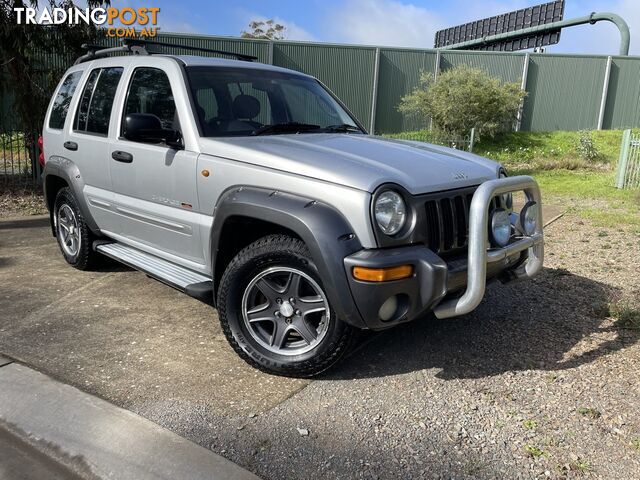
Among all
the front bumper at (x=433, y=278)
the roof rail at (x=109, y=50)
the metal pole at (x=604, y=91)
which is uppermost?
the metal pole at (x=604, y=91)

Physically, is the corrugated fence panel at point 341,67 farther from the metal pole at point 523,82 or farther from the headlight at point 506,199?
the headlight at point 506,199

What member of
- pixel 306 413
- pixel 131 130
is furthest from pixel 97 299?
pixel 306 413

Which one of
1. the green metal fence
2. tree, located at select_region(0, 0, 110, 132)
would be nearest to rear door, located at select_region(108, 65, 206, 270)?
tree, located at select_region(0, 0, 110, 132)

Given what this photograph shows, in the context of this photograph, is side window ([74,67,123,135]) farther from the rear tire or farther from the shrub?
the shrub

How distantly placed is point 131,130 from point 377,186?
176 cm

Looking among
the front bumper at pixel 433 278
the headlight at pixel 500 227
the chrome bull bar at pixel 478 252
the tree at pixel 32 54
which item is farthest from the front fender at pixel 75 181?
the tree at pixel 32 54

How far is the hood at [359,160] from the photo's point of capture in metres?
3.06

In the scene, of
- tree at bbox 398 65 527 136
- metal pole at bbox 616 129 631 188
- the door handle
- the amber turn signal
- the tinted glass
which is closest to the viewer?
the amber turn signal

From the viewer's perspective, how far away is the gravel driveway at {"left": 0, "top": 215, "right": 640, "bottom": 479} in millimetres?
2654

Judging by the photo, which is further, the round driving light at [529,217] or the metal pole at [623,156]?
the metal pole at [623,156]

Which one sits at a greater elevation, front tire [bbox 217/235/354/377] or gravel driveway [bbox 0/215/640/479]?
front tire [bbox 217/235/354/377]

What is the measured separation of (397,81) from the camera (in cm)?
2002

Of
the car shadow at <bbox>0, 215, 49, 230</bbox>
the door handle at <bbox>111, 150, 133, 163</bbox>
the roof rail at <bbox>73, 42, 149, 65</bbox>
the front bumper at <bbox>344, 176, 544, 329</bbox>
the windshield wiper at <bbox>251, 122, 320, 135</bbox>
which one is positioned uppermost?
the roof rail at <bbox>73, 42, 149, 65</bbox>

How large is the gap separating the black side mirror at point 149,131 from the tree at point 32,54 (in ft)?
23.0
